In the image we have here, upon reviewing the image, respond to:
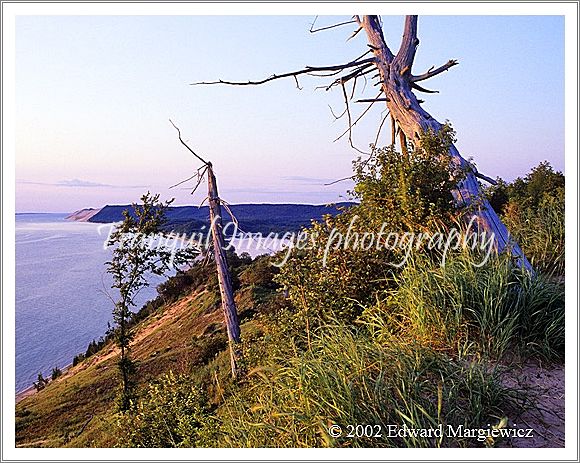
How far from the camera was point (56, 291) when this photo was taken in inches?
211

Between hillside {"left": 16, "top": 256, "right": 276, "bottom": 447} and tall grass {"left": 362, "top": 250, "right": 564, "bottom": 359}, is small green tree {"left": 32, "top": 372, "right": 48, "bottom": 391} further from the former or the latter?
tall grass {"left": 362, "top": 250, "right": 564, "bottom": 359}

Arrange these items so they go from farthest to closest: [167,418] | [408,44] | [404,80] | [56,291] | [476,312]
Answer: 1. [404,80]
2. [408,44]
3. [56,291]
4. [167,418]
5. [476,312]

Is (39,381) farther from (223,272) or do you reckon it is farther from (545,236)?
(545,236)

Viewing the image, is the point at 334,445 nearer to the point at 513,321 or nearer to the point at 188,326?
the point at 513,321

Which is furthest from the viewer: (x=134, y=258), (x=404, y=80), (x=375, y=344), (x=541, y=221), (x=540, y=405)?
(x=134, y=258)

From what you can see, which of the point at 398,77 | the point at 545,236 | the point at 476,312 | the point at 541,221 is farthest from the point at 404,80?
the point at 476,312

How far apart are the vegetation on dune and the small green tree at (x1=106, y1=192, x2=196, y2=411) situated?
0.53 metres

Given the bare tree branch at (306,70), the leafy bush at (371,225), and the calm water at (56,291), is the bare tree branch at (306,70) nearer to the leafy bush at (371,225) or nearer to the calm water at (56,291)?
the leafy bush at (371,225)

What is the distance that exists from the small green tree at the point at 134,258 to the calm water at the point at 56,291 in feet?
0.55

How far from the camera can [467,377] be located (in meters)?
3.52

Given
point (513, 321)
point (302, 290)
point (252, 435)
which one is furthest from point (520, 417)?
point (302, 290)

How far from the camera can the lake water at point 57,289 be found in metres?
4.73

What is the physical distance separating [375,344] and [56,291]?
314 centimetres
